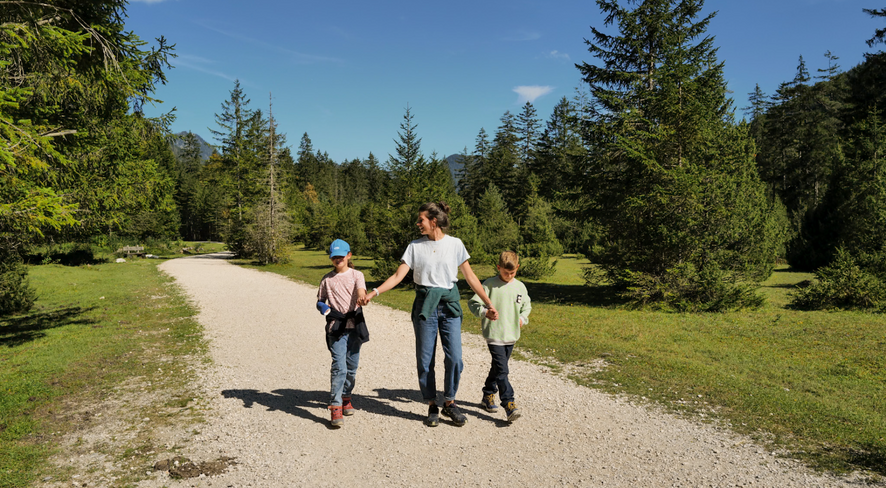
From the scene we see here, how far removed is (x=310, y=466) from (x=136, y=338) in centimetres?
811

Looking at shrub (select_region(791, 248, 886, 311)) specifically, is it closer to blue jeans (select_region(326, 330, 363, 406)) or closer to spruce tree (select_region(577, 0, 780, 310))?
spruce tree (select_region(577, 0, 780, 310))

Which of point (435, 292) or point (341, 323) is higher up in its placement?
point (435, 292)

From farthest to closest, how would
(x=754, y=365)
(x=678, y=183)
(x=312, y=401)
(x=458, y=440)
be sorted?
(x=678, y=183), (x=754, y=365), (x=312, y=401), (x=458, y=440)

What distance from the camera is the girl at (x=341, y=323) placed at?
5129 mm

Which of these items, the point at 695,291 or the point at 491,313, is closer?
the point at 491,313

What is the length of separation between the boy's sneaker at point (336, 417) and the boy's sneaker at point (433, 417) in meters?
0.93

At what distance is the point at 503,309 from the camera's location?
202 inches

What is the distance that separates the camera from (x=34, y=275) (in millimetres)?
22406

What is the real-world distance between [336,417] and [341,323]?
0.99m

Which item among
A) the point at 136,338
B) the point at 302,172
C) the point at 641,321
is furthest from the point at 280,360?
the point at 302,172

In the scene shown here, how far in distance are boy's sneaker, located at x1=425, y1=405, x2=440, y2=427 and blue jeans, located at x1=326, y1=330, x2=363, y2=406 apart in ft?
3.01

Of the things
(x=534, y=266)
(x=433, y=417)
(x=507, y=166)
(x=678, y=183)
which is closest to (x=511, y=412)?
(x=433, y=417)

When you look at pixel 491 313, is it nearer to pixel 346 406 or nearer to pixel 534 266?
pixel 346 406

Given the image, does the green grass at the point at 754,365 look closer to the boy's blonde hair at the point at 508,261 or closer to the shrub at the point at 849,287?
the shrub at the point at 849,287
